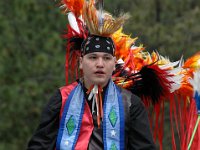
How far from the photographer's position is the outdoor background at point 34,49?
13336mm

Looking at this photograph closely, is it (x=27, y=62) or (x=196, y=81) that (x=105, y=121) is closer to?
(x=196, y=81)

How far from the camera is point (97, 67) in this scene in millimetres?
5934

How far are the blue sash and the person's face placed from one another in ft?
0.39

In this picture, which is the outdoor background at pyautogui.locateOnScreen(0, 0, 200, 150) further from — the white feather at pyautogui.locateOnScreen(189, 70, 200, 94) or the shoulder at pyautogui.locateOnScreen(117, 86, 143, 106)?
the shoulder at pyautogui.locateOnScreen(117, 86, 143, 106)

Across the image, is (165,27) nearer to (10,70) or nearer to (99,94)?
(10,70)

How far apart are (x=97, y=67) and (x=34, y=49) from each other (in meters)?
7.85

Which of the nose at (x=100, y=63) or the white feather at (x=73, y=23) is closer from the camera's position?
the nose at (x=100, y=63)

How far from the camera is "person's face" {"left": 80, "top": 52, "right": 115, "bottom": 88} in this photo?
5945 millimetres

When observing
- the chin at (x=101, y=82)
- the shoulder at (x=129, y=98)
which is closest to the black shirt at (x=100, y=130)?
the shoulder at (x=129, y=98)

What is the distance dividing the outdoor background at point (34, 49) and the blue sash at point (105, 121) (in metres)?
7.12

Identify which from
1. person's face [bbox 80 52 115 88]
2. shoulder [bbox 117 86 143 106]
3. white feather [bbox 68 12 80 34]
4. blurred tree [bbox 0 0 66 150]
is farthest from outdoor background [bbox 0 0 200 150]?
person's face [bbox 80 52 115 88]

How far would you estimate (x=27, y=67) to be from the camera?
13.6 meters

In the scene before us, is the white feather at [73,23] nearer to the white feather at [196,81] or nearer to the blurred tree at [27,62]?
the white feather at [196,81]

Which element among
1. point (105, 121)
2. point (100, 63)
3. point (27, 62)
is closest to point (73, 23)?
point (100, 63)
